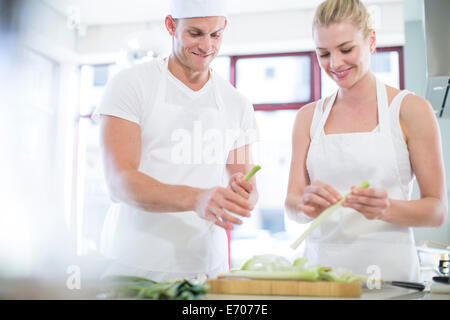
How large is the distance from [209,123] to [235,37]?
0.23 metres

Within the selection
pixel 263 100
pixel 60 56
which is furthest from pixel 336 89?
pixel 60 56

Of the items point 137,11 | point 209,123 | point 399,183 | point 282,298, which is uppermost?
point 137,11

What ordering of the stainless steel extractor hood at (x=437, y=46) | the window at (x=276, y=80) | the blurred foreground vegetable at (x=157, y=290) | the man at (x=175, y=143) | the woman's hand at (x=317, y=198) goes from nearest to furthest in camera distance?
the blurred foreground vegetable at (x=157, y=290), the woman's hand at (x=317, y=198), the man at (x=175, y=143), the window at (x=276, y=80), the stainless steel extractor hood at (x=437, y=46)

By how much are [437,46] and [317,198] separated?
1.06 m

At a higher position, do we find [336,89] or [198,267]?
[336,89]

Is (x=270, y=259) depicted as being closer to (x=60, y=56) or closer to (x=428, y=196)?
(x=428, y=196)

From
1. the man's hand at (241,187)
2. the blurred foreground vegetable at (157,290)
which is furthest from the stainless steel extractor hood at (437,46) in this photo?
the blurred foreground vegetable at (157,290)

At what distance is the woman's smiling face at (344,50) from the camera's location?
1.02 metres

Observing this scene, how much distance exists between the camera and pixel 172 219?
1.10 m

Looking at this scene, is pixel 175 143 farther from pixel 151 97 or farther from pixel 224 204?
pixel 224 204

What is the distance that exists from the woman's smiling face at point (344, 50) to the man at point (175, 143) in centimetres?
22

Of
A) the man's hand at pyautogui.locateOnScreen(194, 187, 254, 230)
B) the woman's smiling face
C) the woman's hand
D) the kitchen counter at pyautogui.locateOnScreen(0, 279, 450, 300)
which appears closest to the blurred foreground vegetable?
the kitchen counter at pyautogui.locateOnScreen(0, 279, 450, 300)

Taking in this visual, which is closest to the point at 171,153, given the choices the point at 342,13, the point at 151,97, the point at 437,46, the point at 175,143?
the point at 175,143

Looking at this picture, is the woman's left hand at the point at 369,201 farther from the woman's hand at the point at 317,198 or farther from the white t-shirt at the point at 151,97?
the white t-shirt at the point at 151,97
